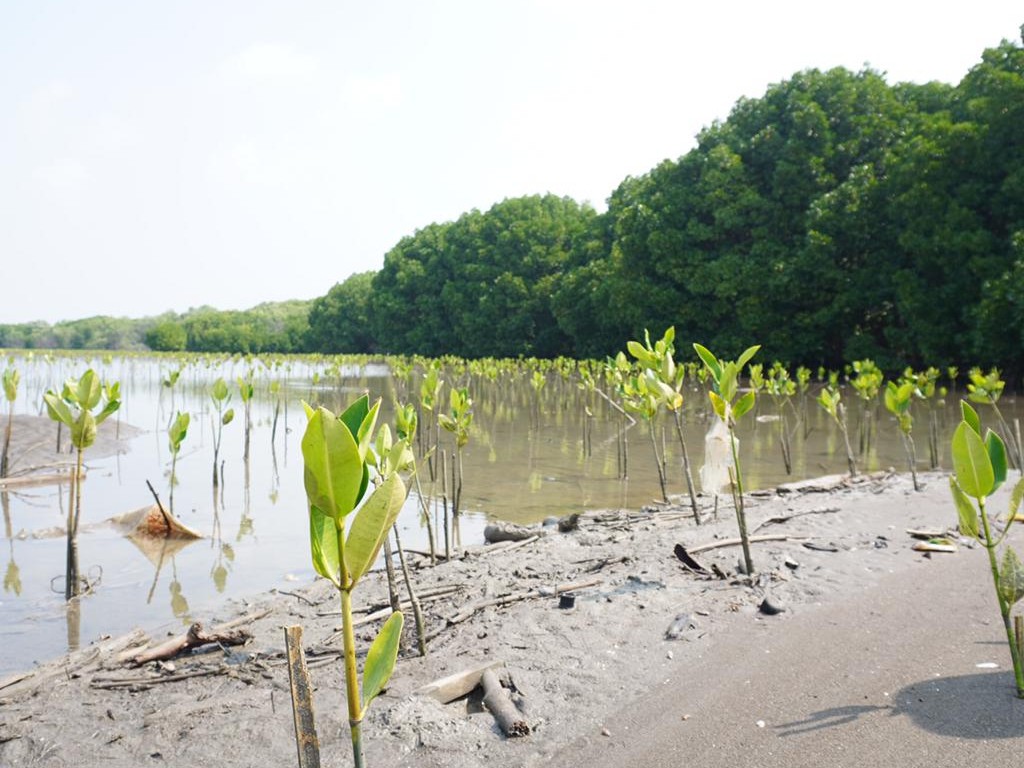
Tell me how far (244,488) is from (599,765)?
834 cm

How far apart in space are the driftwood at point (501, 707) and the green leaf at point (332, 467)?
189 cm

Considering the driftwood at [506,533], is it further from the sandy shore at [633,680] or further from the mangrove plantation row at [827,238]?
the mangrove plantation row at [827,238]

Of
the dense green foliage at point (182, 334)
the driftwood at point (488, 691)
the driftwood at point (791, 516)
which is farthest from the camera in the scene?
the dense green foliage at point (182, 334)

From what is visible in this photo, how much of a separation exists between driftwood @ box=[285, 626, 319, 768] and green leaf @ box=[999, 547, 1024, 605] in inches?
101

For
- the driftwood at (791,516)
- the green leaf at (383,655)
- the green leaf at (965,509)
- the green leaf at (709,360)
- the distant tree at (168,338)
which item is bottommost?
the driftwood at (791,516)

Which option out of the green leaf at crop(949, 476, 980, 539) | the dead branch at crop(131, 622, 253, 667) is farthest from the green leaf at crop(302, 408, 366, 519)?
the dead branch at crop(131, 622, 253, 667)

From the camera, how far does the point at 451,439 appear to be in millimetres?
14406

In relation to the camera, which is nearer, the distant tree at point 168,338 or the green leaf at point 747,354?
the green leaf at point 747,354

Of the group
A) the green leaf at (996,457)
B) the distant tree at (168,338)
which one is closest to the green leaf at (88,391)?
the green leaf at (996,457)

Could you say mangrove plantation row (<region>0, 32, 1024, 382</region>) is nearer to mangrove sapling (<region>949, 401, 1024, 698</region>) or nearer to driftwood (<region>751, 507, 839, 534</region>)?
driftwood (<region>751, 507, 839, 534</region>)

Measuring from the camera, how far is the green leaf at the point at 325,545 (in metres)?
1.48

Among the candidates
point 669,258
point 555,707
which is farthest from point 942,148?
point 555,707

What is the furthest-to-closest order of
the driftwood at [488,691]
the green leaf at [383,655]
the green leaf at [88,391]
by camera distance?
the green leaf at [88,391] < the driftwood at [488,691] < the green leaf at [383,655]

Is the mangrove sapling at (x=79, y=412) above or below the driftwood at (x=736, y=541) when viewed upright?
above
